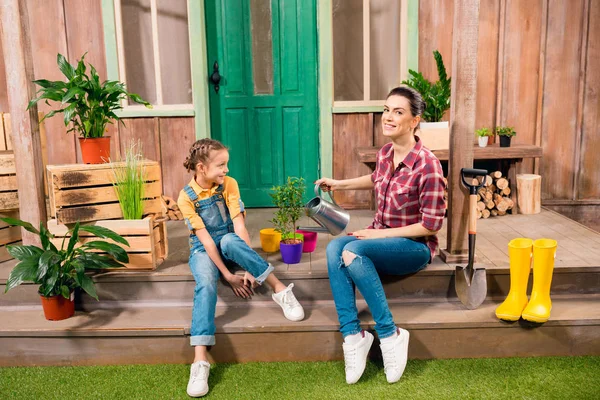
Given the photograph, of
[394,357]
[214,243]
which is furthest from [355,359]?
[214,243]

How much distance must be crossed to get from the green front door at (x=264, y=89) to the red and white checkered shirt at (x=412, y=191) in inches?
72.2

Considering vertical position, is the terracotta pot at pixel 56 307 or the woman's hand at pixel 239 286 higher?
the woman's hand at pixel 239 286

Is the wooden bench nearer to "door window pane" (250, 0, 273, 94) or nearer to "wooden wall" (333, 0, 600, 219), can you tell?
"wooden wall" (333, 0, 600, 219)

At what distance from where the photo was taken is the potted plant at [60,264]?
9.05ft

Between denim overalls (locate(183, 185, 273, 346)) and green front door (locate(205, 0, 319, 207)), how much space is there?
5.32 ft

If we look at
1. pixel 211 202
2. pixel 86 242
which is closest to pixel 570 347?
pixel 211 202

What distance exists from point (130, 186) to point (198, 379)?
46.4 inches

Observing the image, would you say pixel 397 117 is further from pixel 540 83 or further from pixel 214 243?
pixel 540 83

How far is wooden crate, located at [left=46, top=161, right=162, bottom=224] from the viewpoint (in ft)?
10.1

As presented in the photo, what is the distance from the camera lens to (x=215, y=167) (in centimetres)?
286

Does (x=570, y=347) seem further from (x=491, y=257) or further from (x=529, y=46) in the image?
(x=529, y=46)

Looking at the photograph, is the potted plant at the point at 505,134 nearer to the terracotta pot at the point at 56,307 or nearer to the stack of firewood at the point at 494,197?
the stack of firewood at the point at 494,197

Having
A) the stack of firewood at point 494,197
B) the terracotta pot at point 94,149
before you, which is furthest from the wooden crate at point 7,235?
the stack of firewood at point 494,197

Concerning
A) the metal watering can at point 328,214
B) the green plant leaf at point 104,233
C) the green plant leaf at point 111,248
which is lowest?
the green plant leaf at point 111,248
